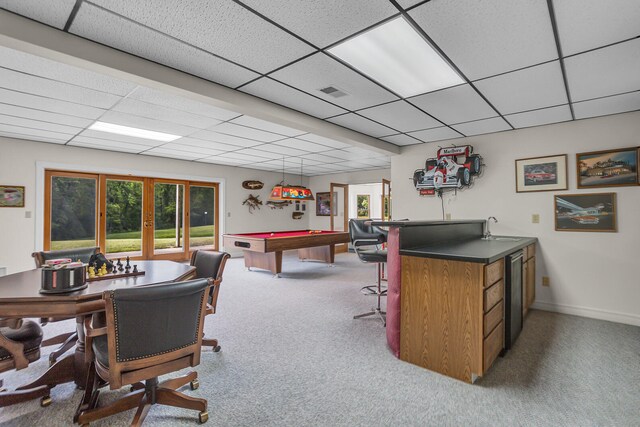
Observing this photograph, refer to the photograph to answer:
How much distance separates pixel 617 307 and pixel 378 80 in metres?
3.73

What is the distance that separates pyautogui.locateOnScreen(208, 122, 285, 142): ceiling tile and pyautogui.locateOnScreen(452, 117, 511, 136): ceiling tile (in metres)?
2.61

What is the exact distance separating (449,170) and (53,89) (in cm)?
488

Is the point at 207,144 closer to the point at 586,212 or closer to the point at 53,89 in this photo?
the point at 53,89

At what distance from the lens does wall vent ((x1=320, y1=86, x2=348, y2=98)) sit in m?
2.97

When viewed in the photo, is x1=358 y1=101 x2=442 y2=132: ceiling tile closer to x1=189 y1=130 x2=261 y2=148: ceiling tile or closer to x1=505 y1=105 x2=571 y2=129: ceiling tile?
x1=505 y1=105 x2=571 y2=129: ceiling tile

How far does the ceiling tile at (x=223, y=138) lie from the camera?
4677mm

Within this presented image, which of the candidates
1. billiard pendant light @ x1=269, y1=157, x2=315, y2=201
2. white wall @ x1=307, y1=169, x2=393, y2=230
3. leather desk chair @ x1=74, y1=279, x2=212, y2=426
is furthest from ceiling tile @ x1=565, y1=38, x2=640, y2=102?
white wall @ x1=307, y1=169, x2=393, y2=230

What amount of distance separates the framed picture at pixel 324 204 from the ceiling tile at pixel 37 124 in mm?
6225

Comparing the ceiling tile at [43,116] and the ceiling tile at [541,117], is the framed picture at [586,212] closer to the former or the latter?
the ceiling tile at [541,117]

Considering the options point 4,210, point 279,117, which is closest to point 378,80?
point 279,117

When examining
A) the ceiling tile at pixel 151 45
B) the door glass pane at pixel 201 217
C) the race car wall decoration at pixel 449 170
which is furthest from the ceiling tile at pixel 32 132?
the race car wall decoration at pixel 449 170

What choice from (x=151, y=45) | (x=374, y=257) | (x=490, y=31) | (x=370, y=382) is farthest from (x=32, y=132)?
(x=490, y=31)

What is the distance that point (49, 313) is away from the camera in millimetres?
1626

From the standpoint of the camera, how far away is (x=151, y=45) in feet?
7.32
